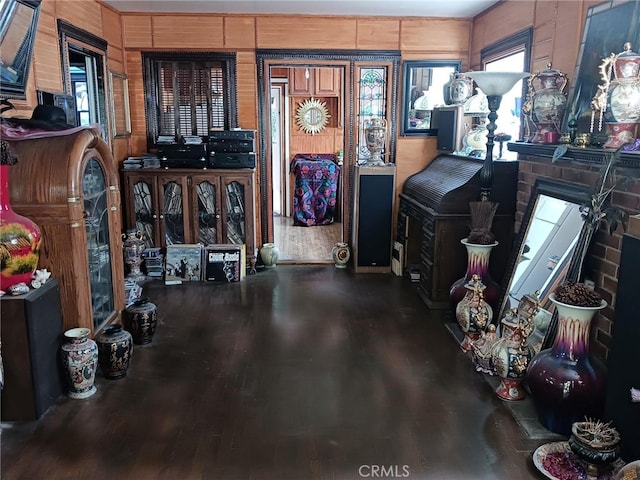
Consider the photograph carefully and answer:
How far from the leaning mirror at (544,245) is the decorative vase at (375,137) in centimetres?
218

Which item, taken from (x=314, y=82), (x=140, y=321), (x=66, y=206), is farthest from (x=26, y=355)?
(x=314, y=82)

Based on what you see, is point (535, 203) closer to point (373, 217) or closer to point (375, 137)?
point (373, 217)

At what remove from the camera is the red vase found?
2.74 m

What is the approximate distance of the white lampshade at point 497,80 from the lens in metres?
3.90

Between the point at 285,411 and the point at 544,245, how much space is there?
6.79 feet

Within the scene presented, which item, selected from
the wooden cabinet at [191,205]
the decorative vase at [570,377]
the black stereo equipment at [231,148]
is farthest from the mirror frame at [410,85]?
the decorative vase at [570,377]

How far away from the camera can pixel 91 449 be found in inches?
102

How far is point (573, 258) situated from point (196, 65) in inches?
172

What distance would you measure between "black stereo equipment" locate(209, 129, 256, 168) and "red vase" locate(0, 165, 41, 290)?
9.12 feet

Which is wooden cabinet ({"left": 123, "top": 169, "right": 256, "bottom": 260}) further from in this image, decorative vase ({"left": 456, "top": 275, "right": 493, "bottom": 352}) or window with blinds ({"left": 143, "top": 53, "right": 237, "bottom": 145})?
decorative vase ({"left": 456, "top": 275, "right": 493, "bottom": 352})

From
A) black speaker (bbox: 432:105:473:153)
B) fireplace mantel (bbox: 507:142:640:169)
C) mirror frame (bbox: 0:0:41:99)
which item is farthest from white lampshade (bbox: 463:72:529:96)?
mirror frame (bbox: 0:0:41:99)

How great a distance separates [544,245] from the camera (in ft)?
11.9

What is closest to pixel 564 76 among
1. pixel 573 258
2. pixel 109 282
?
pixel 573 258

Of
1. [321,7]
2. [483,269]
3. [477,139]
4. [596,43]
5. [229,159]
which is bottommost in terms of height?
[483,269]
